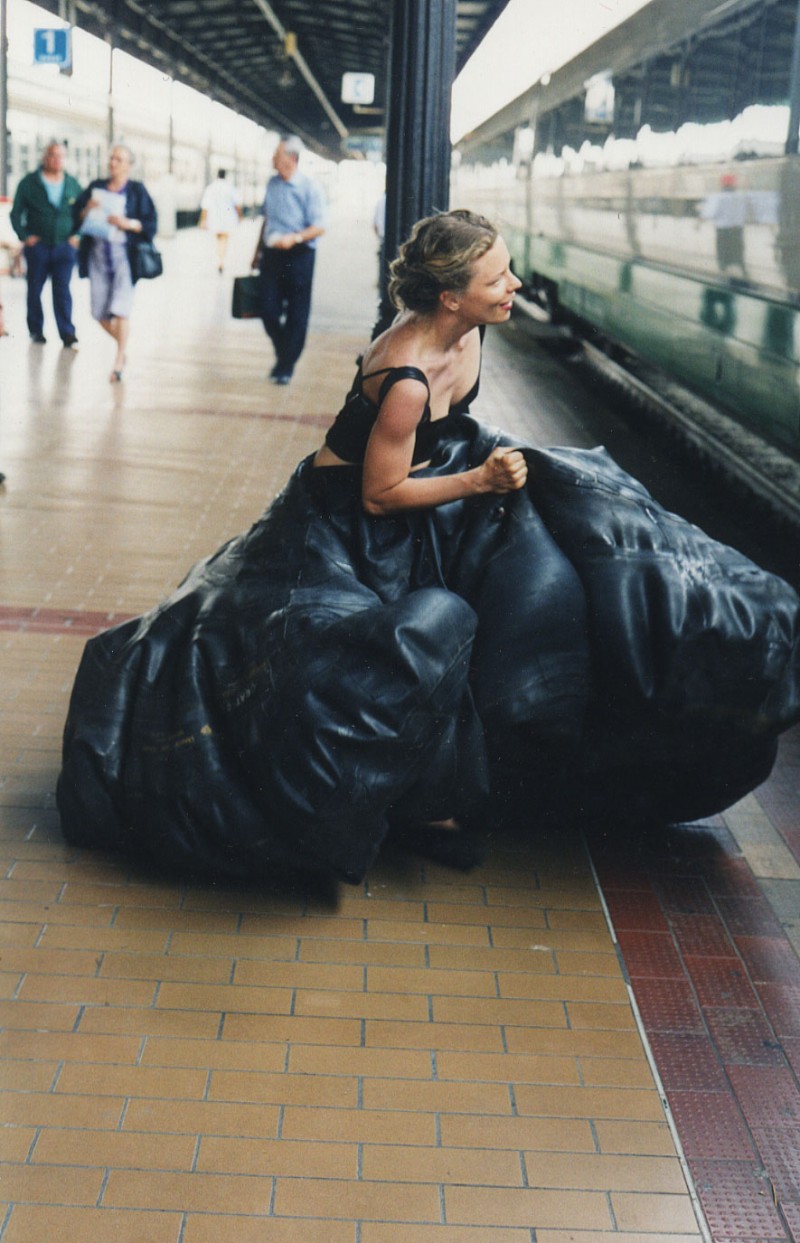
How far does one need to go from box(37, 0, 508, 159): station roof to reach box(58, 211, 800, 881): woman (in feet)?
39.2

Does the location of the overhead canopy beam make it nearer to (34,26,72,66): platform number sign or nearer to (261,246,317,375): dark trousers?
(34,26,72,66): platform number sign

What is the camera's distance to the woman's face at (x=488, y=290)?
3.66 m

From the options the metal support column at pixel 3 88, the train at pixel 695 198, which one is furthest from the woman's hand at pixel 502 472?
the metal support column at pixel 3 88

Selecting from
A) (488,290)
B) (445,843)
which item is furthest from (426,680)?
(488,290)

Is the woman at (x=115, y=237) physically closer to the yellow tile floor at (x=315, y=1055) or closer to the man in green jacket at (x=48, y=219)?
the man in green jacket at (x=48, y=219)

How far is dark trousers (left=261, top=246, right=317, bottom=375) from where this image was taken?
12180mm

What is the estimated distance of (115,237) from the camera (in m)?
11.4

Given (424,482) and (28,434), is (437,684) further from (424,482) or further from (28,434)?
(28,434)

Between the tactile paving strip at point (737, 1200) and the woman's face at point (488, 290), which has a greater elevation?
the woman's face at point (488, 290)

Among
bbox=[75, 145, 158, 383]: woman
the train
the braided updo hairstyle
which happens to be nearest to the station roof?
the train

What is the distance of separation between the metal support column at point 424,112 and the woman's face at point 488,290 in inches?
57.5

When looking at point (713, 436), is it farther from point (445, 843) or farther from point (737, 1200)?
point (737, 1200)

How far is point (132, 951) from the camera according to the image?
131 inches

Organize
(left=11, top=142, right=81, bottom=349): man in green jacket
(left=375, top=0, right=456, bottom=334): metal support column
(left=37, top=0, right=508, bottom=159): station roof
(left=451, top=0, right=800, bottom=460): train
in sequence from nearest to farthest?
(left=375, top=0, right=456, bottom=334): metal support column, (left=451, top=0, right=800, bottom=460): train, (left=11, top=142, right=81, bottom=349): man in green jacket, (left=37, top=0, right=508, bottom=159): station roof
